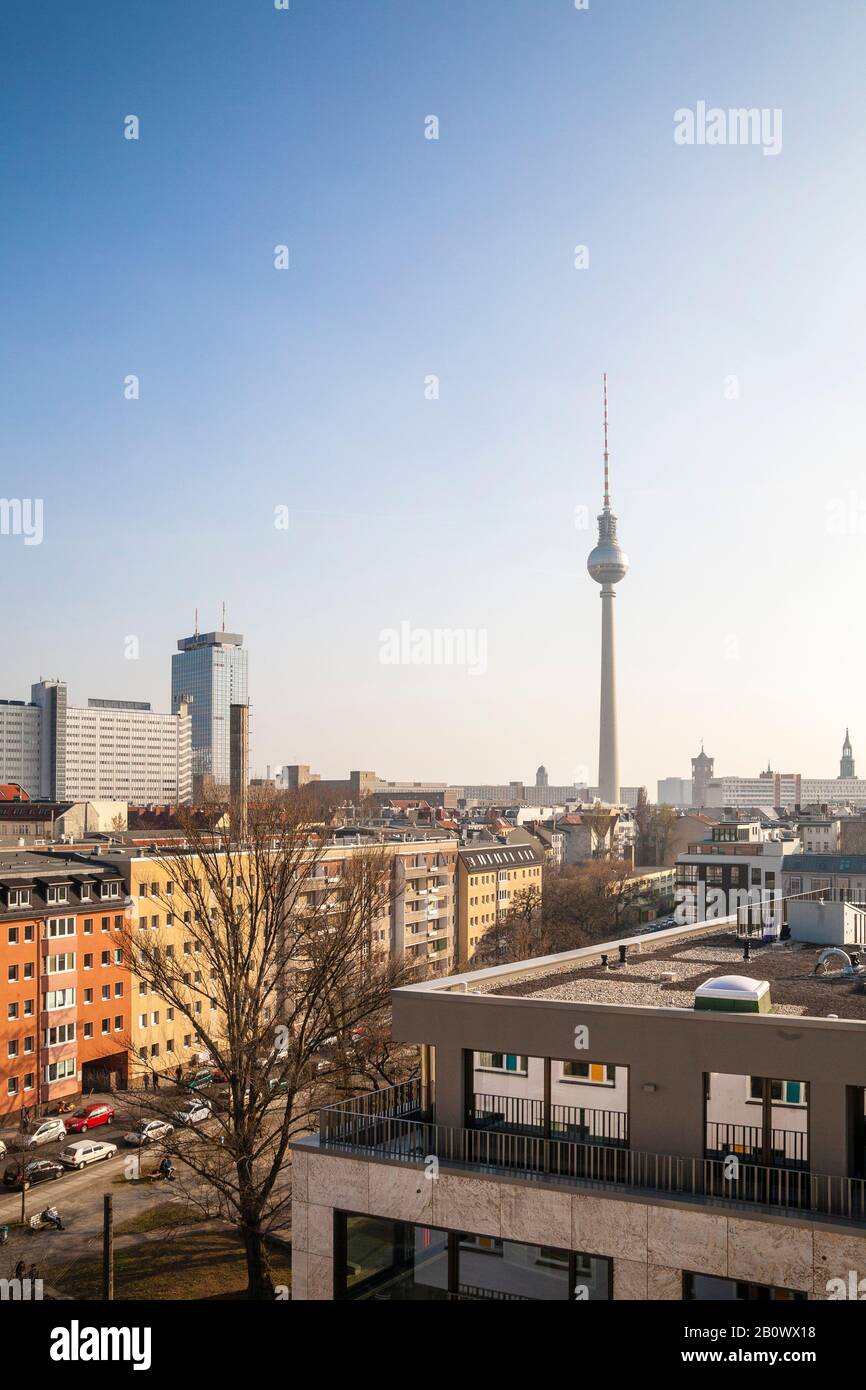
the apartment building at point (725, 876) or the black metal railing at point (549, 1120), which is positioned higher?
the black metal railing at point (549, 1120)

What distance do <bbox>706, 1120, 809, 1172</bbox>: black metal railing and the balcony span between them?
0.26 ft

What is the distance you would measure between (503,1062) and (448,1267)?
9.68 ft

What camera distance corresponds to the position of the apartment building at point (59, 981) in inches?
1690

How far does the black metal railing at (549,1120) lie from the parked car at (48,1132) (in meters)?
29.2

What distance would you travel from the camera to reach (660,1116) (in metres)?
14.6

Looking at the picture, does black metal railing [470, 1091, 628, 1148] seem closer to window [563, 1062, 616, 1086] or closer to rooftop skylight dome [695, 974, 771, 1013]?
window [563, 1062, 616, 1086]

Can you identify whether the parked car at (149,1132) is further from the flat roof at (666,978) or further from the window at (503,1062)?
the window at (503,1062)

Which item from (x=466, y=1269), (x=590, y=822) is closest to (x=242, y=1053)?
(x=466, y=1269)

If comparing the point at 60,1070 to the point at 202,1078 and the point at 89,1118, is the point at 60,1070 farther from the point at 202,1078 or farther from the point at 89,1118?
the point at 202,1078

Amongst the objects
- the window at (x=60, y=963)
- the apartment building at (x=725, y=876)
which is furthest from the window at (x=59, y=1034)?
the apartment building at (x=725, y=876)

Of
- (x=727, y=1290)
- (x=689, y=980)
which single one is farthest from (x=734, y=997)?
(x=727, y=1290)

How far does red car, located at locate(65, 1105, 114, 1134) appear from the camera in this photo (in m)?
41.9

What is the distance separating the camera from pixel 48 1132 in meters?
40.2
